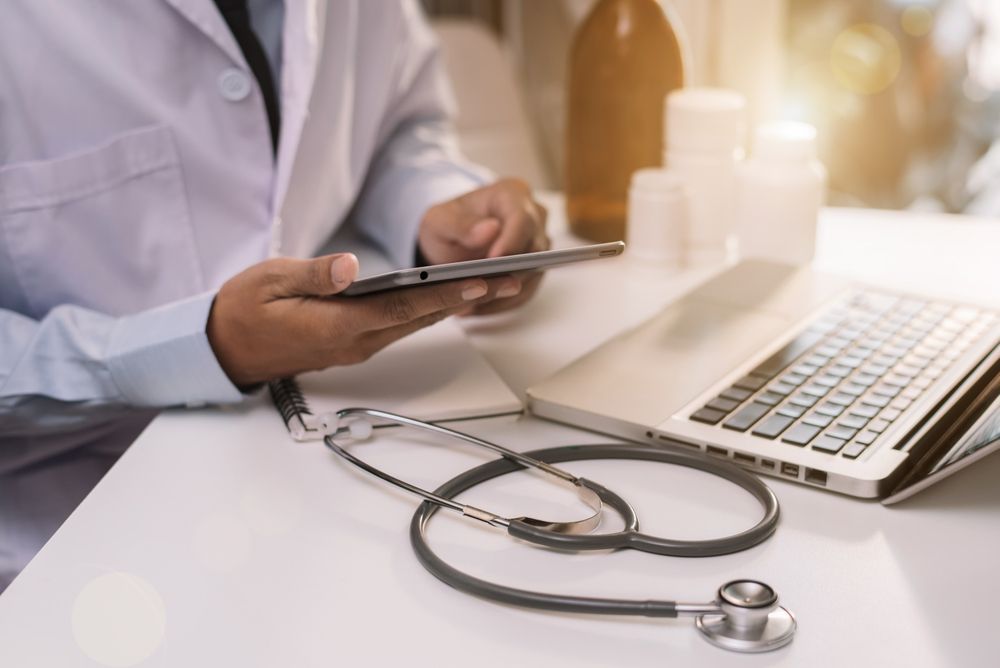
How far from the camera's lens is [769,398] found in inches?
27.4

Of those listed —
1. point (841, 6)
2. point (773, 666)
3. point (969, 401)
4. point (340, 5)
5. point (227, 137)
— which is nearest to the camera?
point (773, 666)

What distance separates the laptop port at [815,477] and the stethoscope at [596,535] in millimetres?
36

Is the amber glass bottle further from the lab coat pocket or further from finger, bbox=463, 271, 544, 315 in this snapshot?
the lab coat pocket

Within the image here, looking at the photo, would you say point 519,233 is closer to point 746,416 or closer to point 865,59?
point 746,416

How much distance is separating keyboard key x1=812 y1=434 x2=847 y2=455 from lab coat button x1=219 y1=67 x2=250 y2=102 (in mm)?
572

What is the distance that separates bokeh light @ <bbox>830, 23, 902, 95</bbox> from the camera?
1.77 m

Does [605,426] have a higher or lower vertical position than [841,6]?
lower

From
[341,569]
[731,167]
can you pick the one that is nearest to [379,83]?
[731,167]

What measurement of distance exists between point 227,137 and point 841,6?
124cm

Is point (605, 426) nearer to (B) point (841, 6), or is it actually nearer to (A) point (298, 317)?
(A) point (298, 317)

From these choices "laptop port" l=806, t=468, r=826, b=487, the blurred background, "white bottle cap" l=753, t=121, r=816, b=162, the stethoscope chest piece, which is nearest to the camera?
the stethoscope chest piece

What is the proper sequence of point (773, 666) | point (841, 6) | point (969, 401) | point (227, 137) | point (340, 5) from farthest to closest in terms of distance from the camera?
point (841, 6) → point (340, 5) → point (227, 137) → point (969, 401) → point (773, 666)

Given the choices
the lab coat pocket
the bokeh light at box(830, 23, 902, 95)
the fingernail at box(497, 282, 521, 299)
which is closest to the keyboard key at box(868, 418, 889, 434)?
the fingernail at box(497, 282, 521, 299)

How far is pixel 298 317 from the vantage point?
0.70 metres
